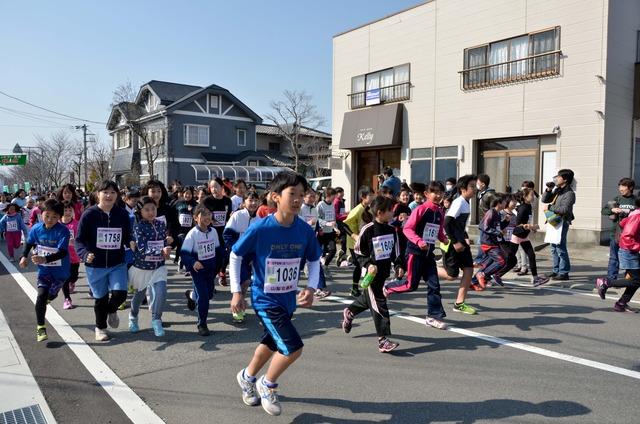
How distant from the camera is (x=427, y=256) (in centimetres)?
609

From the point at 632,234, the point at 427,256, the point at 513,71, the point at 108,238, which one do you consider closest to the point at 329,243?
the point at 427,256

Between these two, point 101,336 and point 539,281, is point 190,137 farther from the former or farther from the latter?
point 101,336

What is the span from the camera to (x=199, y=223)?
601 centimetres

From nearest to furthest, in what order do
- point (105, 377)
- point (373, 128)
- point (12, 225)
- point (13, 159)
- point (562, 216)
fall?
point (105, 377) → point (562, 216) → point (12, 225) → point (373, 128) → point (13, 159)

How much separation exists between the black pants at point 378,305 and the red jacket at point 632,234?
3.70 m

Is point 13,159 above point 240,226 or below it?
above

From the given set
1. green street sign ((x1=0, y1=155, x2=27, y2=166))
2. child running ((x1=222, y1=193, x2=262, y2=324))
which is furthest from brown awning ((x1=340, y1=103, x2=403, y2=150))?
green street sign ((x1=0, y1=155, x2=27, y2=166))

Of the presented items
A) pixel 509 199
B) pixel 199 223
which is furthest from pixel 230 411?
pixel 509 199

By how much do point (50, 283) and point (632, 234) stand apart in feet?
24.8

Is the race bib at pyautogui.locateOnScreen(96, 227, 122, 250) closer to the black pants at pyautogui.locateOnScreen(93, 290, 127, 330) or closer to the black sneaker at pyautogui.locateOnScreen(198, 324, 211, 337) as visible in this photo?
the black pants at pyautogui.locateOnScreen(93, 290, 127, 330)

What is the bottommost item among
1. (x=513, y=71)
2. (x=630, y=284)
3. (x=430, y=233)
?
(x=630, y=284)

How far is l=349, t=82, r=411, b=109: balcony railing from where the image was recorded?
60.8ft

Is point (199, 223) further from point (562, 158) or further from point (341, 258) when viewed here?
point (562, 158)

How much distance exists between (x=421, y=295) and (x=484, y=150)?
32.2 ft
